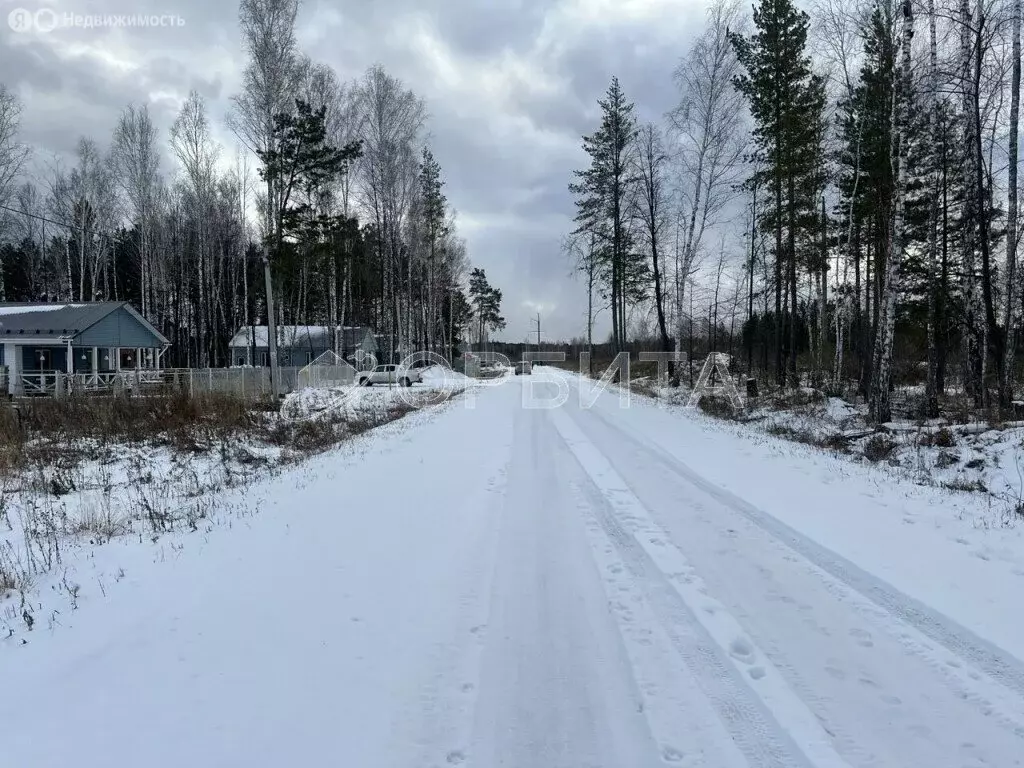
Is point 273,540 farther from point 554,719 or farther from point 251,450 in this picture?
point 251,450

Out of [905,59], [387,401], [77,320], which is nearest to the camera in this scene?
[905,59]

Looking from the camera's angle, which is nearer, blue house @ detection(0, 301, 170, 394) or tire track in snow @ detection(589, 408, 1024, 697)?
tire track in snow @ detection(589, 408, 1024, 697)

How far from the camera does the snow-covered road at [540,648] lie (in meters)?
2.58

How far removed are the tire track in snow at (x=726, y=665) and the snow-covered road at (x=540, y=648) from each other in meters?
0.01

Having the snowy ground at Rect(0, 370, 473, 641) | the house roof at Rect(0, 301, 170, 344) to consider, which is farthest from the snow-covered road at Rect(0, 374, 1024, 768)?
the house roof at Rect(0, 301, 170, 344)

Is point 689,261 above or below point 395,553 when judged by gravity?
above

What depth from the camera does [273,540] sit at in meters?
5.48

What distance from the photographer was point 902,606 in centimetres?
393

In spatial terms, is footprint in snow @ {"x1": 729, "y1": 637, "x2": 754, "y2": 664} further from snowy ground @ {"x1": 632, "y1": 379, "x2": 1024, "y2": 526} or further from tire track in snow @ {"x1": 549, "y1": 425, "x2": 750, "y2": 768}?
snowy ground @ {"x1": 632, "y1": 379, "x2": 1024, "y2": 526}

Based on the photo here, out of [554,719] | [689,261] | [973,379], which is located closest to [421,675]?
[554,719]

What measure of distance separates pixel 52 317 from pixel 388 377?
1687cm

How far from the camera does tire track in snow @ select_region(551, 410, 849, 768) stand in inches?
100

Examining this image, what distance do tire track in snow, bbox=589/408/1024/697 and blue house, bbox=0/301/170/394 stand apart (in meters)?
27.6

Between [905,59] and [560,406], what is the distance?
12464 millimetres
